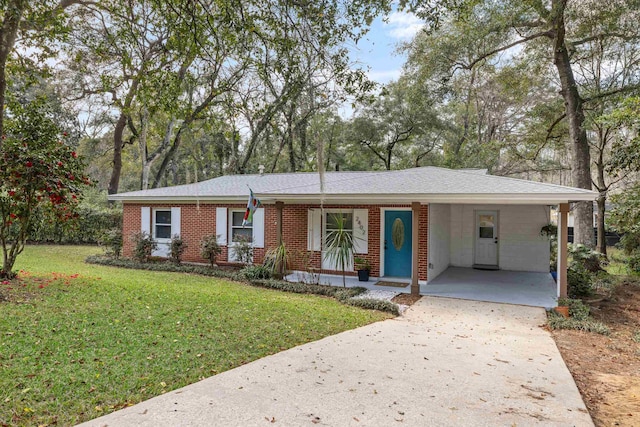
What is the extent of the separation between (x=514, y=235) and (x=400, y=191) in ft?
18.2

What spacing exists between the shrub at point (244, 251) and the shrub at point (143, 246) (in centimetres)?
321

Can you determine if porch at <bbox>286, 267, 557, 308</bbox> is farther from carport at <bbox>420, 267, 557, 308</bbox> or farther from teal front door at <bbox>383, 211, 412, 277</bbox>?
teal front door at <bbox>383, 211, 412, 277</bbox>

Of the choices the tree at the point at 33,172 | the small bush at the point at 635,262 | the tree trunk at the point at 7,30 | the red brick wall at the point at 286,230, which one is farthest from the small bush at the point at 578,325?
the tree at the point at 33,172

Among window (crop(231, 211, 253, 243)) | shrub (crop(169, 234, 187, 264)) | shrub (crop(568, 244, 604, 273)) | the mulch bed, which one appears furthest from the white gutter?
shrub (crop(568, 244, 604, 273))

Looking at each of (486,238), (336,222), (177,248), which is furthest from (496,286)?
(177,248)

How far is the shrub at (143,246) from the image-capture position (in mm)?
12758

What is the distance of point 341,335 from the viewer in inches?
223

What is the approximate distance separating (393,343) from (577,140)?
12363 mm

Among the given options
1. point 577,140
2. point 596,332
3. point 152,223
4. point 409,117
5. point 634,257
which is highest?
point 409,117

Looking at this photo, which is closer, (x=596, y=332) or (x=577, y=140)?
(x=596, y=332)

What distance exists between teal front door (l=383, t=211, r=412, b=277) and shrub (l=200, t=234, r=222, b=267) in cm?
527

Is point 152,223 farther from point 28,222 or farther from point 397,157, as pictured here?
point 397,157

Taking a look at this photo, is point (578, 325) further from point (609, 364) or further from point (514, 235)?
point (514, 235)

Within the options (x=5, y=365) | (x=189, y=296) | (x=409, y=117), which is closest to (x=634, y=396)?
(x=5, y=365)
